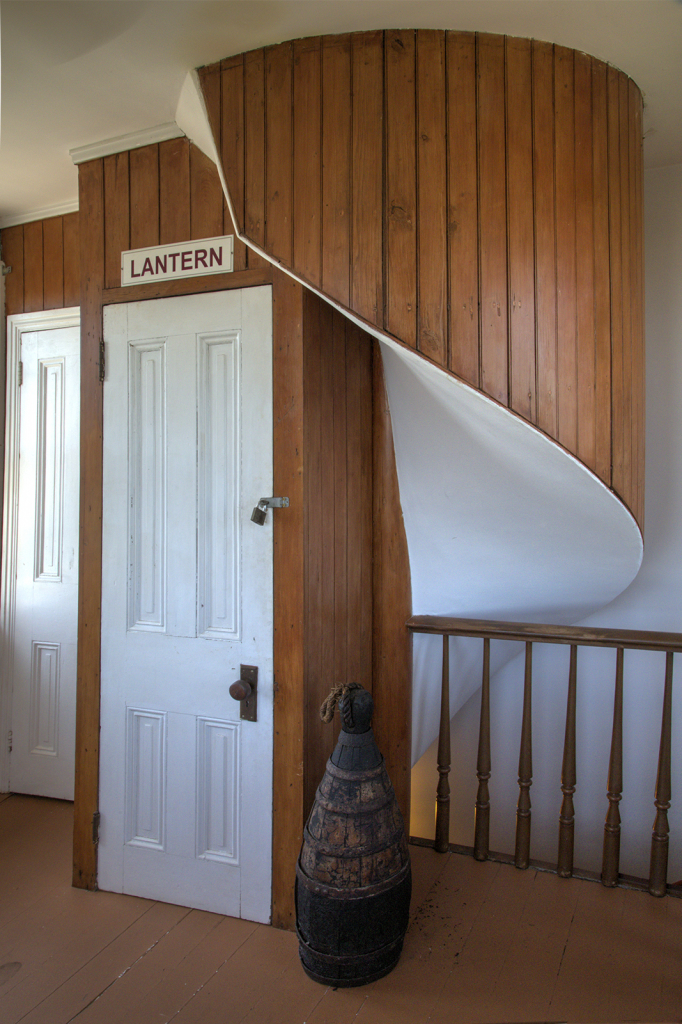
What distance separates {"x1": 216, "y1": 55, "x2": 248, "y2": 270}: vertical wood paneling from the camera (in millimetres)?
1909

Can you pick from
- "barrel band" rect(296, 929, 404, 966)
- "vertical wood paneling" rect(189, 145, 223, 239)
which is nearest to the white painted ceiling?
"vertical wood paneling" rect(189, 145, 223, 239)

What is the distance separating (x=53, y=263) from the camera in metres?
3.04

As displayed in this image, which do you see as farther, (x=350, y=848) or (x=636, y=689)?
(x=636, y=689)

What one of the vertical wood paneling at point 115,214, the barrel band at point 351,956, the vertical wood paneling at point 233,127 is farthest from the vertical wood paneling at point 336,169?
the barrel band at point 351,956

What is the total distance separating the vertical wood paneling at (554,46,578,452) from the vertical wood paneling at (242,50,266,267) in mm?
812

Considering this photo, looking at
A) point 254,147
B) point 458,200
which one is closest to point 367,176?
point 458,200

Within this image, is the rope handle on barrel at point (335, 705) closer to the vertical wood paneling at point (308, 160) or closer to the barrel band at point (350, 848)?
the barrel band at point (350, 848)

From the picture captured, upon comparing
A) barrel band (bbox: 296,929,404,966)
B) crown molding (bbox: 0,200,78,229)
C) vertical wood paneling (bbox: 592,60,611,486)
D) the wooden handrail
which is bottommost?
barrel band (bbox: 296,929,404,966)

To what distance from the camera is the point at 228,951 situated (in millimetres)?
1989

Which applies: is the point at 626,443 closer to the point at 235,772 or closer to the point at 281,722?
the point at 281,722

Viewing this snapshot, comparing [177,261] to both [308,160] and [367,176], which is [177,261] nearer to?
[308,160]

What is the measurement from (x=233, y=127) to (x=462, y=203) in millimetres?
703

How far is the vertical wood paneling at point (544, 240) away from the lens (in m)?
1.81

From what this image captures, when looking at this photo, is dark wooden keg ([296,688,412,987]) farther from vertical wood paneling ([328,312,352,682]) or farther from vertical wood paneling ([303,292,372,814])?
vertical wood paneling ([328,312,352,682])
